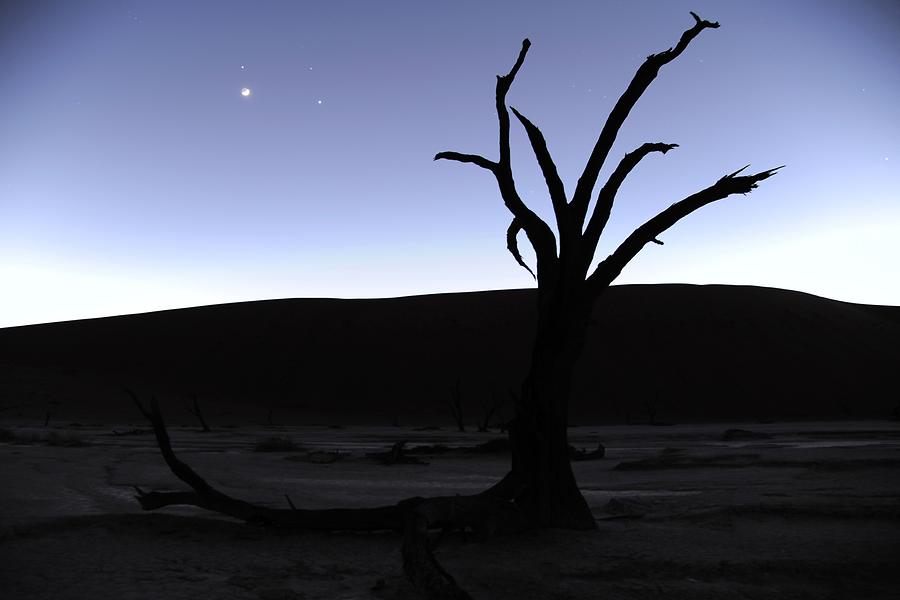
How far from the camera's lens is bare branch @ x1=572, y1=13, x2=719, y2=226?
6.46m

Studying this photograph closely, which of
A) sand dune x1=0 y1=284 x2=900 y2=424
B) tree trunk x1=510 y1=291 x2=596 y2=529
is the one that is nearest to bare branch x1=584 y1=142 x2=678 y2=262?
tree trunk x1=510 y1=291 x2=596 y2=529

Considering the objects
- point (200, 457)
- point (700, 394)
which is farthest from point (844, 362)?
point (200, 457)

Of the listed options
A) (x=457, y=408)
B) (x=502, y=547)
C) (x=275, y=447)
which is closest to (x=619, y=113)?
(x=502, y=547)

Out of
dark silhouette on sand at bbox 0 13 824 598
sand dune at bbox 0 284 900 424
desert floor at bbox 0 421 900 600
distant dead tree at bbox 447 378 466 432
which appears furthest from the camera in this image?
sand dune at bbox 0 284 900 424

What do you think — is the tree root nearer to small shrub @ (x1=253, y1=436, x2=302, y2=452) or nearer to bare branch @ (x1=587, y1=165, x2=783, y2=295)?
bare branch @ (x1=587, y1=165, x2=783, y2=295)

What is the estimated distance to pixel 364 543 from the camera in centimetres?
581

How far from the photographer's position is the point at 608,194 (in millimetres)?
6691

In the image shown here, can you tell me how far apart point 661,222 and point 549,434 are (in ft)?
6.91

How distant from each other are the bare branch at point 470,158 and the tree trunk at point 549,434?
1423mm

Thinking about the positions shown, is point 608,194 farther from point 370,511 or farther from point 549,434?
point 370,511

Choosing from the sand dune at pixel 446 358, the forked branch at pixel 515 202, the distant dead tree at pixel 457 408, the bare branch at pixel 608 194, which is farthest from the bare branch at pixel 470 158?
the sand dune at pixel 446 358

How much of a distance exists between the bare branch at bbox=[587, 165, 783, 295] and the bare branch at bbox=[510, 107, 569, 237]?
50 cm

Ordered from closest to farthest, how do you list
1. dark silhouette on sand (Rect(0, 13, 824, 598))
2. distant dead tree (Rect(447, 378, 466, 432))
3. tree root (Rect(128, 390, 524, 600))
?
1. tree root (Rect(128, 390, 524, 600))
2. dark silhouette on sand (Rect(0, 13, 824, 598))
3. distant dead tree (Rect(447, 378, 466, 432))

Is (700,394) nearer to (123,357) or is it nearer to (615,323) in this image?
(615,323)
